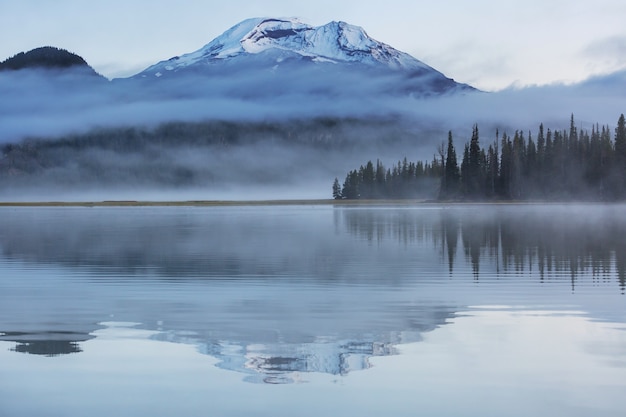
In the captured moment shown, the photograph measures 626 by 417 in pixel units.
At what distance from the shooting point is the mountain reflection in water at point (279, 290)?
1619 cm

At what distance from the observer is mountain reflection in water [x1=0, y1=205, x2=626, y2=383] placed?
1619cm

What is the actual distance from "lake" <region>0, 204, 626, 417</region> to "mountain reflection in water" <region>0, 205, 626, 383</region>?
7 cm

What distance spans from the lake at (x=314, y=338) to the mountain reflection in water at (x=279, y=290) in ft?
0.24

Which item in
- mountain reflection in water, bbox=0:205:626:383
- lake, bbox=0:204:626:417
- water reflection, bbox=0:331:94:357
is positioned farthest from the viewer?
mountain reflection in water, bbox=0:205:626:383

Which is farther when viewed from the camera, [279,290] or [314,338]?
[279,290]

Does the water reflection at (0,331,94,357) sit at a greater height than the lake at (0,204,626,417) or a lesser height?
greater

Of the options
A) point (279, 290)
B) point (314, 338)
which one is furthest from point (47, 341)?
point (279, 290)

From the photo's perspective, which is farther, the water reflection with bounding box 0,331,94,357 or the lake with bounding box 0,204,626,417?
the water reflection with bounding box 0,331,94,357

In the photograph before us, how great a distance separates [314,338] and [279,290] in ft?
27.0

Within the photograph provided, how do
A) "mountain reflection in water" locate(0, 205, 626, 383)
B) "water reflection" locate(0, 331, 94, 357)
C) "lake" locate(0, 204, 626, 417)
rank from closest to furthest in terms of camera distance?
"lake" locate(0, 204, 626, 417) → "water reflection" locate(0, 331, 94, 357) → "mountain reflection in water" locate(0, 205, 626, 383)

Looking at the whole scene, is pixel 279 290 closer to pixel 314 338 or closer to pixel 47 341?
pixel 314 338

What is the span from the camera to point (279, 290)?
2478 centimetres

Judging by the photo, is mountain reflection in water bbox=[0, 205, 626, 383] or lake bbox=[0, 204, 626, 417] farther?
mountain reflection in water bbox=[0, 205, 626, 383]

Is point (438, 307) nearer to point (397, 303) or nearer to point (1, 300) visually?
point (397, 303)
